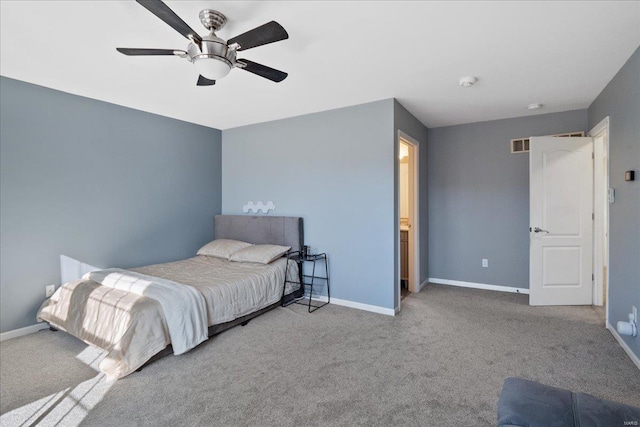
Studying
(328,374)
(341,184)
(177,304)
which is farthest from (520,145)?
(177,304)

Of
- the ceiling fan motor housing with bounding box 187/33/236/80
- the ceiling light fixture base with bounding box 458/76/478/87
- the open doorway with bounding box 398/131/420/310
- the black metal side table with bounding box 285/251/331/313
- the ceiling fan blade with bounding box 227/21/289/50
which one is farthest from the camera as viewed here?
the open doorway with bounding box 398/131/420/310

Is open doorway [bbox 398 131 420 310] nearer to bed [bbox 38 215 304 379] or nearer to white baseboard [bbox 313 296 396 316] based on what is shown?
white baseboard [bbox 313 296 396 316]

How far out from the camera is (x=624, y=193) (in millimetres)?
2678

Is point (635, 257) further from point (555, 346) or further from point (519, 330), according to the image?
point (519, 330)

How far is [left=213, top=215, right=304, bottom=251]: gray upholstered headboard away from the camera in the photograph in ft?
13.8

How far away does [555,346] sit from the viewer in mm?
2771

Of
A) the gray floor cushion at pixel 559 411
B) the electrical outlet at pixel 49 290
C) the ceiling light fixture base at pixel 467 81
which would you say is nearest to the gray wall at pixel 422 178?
the ceiling light fixture base at pixel 467 81

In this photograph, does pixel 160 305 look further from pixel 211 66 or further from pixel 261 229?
pixel 261 229

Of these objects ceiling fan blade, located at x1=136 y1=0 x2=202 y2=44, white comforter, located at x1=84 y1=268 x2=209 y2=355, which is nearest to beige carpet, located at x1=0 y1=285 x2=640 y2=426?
white comforter, located at x1=84 y1=268 x2=209 y2=355

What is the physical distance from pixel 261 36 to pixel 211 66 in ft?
1.29

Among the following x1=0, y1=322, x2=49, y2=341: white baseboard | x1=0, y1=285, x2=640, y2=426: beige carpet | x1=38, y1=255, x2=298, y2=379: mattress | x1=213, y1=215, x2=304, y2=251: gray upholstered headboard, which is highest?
x1=213, y1=215, x2=304, y2=251: gray upholstered headboard

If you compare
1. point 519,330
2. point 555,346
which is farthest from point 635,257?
point 519,330

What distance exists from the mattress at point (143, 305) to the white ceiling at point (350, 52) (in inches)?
77.6

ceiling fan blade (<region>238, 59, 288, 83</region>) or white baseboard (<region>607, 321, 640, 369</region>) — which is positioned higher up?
ceiling fan blade (<region>238, 59, 288, 83</region>)
